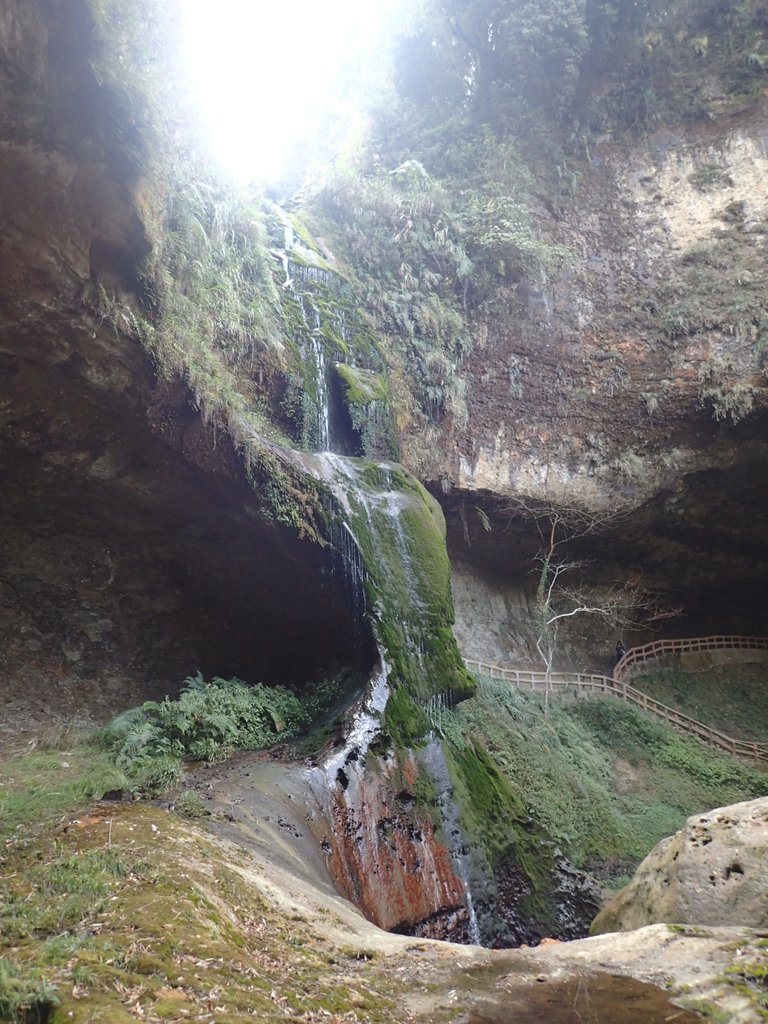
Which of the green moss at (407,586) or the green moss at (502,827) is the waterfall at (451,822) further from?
the green moss at (407,586)

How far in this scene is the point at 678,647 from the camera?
65.9 ft

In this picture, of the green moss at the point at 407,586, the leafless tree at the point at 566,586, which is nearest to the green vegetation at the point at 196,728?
the green moss at the point at 407,586

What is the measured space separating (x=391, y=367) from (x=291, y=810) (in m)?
11.2

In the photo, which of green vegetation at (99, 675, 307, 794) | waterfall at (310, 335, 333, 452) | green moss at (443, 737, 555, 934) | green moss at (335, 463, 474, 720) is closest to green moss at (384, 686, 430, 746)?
green moss at (335, 463, 474, 720)

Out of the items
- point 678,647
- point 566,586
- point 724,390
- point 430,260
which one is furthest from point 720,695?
point 430,260

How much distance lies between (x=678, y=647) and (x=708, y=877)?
54.6ft

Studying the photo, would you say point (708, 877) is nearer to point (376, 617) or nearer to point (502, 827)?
point (502, 827)

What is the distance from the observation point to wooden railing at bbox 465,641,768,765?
14969 mm

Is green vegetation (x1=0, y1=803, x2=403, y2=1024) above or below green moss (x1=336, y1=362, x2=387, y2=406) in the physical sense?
below

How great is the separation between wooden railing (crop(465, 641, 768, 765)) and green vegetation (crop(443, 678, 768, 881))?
2.00 feet

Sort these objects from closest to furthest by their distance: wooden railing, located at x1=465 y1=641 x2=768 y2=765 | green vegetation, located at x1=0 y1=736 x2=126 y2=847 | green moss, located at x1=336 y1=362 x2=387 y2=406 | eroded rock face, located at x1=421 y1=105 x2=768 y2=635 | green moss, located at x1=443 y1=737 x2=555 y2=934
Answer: green vegetation, located at x1=0 y1=736 x2=126 y2=847 < green moss, located at x1=443 y1=737 x2=555 y2=934 < green moss, located at x1=336 y1=362 x2=387 y2=406 < wooden railing, located at x1=465 y1=641 x2=768 y2=765 < eroded rock face, located at x1=421 y1=105 x2=768 y2=635

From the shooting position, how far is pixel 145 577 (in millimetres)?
11688

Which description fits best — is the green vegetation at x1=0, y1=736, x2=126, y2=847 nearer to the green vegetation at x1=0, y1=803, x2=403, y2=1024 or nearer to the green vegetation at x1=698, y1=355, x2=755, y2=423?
the green vegetation at x1=0, y1=803, x2=403, y2=1024

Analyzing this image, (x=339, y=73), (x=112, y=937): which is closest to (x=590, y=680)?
(x=112, y=937)
